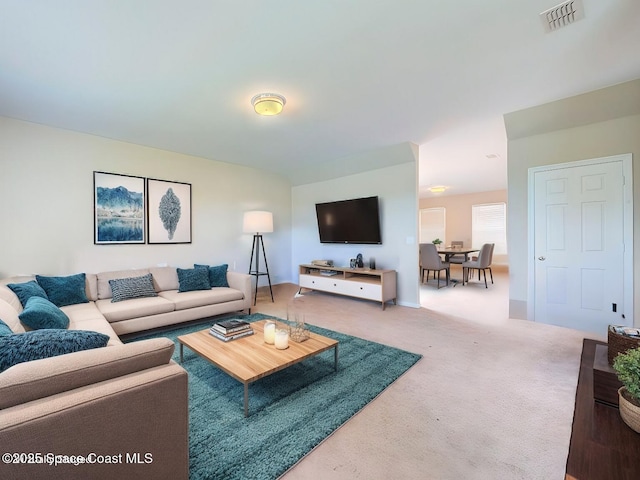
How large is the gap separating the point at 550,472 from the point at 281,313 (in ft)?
11.0

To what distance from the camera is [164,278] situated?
13.2ft

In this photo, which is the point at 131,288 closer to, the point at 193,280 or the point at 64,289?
the point at 64,289

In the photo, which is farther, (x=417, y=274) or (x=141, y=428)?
(x=417, y=274)

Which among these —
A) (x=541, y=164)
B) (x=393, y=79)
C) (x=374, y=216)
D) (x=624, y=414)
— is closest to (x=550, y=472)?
(x=624, y=414)

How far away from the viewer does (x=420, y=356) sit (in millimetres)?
2746

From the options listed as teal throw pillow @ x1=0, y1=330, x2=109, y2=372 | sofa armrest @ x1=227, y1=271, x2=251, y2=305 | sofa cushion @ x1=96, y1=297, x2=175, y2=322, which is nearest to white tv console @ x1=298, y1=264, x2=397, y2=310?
sofa armrest @ x1=227, y1=271, x2=251, y2=305

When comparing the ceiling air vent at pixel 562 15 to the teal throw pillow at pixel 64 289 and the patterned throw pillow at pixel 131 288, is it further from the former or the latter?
the teal throw pillow at pixel 64 289

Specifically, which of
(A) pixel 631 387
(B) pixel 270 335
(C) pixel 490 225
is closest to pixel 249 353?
(B) pixel 270 335

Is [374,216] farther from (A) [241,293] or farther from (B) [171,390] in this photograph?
(B) [171,390]

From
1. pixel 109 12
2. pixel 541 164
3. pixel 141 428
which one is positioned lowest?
pixel 141 428

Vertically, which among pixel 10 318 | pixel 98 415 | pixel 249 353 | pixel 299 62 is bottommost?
pixel 249 353

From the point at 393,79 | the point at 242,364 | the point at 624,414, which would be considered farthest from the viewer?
the point at 393,79

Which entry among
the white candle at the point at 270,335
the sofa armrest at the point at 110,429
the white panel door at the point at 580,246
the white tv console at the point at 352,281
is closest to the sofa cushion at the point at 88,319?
the white candle at the point at 270,335

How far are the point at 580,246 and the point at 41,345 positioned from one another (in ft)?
16.1
